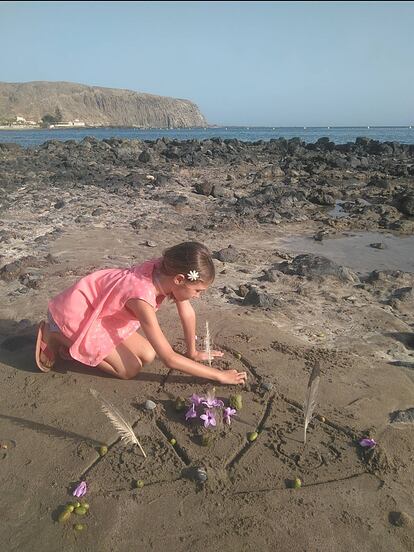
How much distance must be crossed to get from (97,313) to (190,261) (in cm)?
87

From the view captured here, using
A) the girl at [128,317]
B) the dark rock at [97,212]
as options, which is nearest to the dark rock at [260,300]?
the girl at [128,317]

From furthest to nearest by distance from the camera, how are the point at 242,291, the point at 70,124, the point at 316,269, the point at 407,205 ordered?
the point at 70,124 < the point at 407,205 < the point at 316,269 < the point at 242,291

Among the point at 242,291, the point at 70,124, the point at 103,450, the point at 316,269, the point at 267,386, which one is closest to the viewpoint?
the point at 103,450

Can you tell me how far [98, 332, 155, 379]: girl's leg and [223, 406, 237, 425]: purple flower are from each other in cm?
84

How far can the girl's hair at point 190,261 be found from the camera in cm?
329

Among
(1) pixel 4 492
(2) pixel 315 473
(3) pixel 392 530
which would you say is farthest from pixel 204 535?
(1) pixel 4 492

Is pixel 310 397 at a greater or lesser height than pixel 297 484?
greater

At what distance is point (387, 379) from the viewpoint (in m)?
3.97

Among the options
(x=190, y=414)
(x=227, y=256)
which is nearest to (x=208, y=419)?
(x=190, y=414)

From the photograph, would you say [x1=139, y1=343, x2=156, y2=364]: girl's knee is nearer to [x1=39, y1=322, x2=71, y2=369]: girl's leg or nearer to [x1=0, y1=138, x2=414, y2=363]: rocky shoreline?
[x1=39, y1=322, x2=71, y2=369]: girl's leg

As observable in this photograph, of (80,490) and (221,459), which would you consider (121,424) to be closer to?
(80,490)

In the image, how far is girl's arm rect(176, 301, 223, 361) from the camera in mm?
3889

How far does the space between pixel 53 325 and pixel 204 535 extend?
208 centimetres

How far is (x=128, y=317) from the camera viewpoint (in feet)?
12.2
